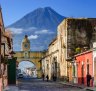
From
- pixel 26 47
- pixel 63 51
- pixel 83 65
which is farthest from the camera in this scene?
pixel 26 47

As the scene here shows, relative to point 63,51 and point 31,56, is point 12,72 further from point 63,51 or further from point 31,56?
point 31,56

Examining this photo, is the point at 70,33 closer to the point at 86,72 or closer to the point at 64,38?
the point at 64,38

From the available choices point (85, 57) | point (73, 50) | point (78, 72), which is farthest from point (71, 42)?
point (85, 57)

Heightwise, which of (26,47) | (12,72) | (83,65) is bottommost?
(12,72)

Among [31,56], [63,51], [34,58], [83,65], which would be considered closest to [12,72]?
[83,65]

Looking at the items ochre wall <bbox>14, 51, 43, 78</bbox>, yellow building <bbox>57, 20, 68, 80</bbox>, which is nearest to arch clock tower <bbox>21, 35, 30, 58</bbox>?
ochre wall <bbox>14, 51, 43, 78</bbox>

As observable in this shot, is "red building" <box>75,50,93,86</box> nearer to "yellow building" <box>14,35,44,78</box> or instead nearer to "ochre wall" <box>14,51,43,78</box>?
"yellow building" <box>14,35,44,78</box>

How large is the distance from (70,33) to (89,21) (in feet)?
12.1

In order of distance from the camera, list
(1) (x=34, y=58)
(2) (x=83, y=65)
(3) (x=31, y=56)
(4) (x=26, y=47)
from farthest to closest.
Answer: (4) (x=26, y=47) → (3) (x=31, y=56) → (1) (x=34, y=58) → (2) (x=83, y=65)

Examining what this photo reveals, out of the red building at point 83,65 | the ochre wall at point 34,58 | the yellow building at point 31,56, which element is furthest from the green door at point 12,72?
the ochre wall at point 34,58

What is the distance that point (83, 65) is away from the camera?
4756cm

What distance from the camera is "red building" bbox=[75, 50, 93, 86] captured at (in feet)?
141

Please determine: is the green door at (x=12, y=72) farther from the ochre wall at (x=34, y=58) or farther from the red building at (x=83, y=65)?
the ochre wall at (x=34, y=58)

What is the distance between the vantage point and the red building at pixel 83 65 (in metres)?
43.1
